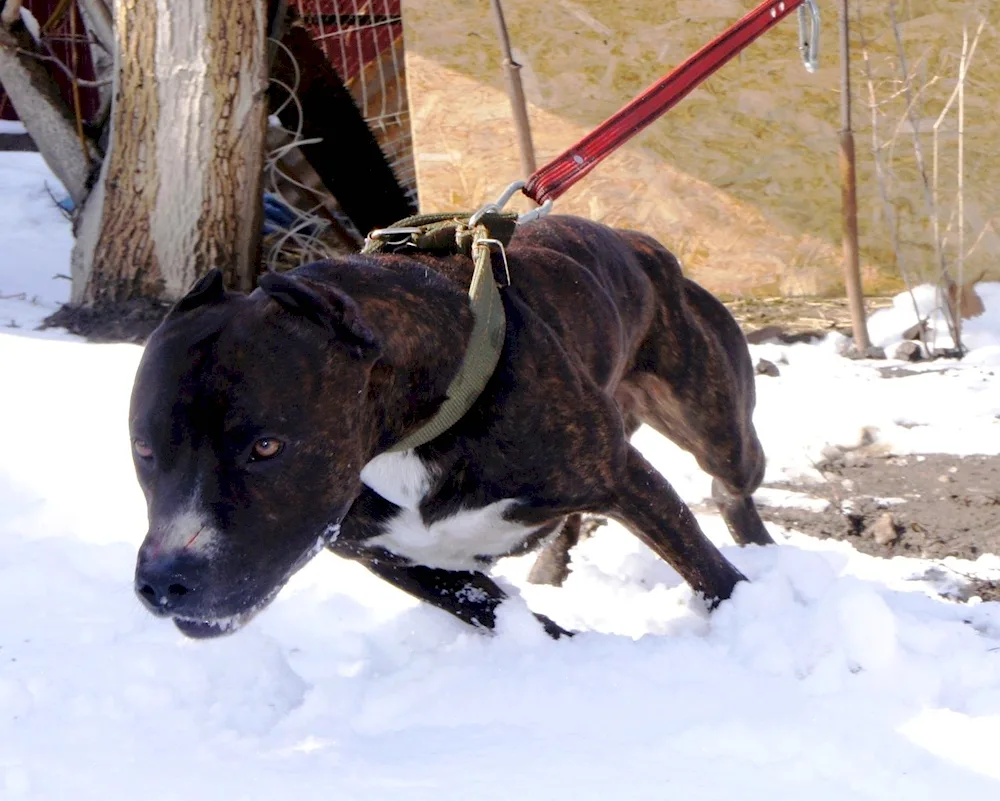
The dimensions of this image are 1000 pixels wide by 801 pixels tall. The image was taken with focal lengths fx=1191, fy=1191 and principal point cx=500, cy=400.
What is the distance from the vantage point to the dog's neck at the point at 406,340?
226cm

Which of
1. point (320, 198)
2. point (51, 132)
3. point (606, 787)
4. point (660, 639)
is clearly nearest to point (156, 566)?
point (606, 787)

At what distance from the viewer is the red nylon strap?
3.29m

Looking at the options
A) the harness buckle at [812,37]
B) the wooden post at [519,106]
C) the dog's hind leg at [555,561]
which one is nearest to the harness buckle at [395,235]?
the dog's hind leg at [555,561]

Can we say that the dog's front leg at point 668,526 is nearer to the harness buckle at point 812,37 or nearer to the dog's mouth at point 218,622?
the dog's mouth at point 218,622

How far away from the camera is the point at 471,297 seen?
243 cm

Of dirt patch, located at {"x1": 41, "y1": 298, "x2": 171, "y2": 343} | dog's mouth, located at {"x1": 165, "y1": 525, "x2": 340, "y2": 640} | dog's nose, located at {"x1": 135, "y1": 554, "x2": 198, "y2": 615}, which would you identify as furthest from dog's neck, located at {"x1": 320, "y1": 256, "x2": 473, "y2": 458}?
dirt patch, located at {"x1": 41, "y1": 298, "x2": 171, "y2": 343}

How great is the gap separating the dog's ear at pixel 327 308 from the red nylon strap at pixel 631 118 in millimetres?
1194

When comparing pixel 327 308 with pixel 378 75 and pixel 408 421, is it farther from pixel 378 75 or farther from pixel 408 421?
pixel 378 75

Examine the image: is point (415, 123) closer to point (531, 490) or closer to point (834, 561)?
point (834, 561)

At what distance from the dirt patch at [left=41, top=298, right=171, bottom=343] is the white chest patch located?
345 centimetres

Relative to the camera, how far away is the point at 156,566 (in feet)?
6.27

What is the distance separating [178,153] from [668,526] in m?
4.03

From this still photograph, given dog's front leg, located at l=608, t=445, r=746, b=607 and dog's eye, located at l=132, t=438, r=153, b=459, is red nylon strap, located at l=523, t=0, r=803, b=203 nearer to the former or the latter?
dog's front leg, located at l=608, t=445, r=746, b=607

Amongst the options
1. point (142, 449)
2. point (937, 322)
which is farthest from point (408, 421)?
point (937, 322)
